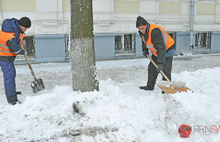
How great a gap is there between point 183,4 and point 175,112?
420 inches

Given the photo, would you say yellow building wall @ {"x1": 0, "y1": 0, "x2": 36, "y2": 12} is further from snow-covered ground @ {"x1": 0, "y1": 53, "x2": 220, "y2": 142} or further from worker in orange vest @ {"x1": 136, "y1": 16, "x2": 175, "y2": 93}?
worker in orange vest @ {"x1": 136, "y1": 16, "x2": 175, "y2": 93}

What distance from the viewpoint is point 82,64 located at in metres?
3.23

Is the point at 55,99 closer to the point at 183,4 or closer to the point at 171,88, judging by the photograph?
the point at 171,88

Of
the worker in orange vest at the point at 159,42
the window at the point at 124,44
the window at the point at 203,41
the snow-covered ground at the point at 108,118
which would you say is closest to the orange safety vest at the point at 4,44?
the snow-covered ground at the point at 108,118

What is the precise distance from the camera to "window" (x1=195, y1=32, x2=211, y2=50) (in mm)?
13174

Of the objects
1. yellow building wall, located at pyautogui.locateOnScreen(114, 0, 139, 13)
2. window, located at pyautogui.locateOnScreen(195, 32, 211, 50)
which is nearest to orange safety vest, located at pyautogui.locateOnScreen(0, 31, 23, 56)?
yellow building wall, located at pyautogui.locateOnScreen(114, 0, 139, 13)

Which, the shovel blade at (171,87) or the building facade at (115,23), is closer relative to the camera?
the shovel blade at (171,87)

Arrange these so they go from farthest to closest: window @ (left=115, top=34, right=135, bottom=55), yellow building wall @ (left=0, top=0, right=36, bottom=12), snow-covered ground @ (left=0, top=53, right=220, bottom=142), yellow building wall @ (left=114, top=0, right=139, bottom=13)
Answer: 1. window @ (left=115, top=34, right=135, bottom=55)
2. yellow building wall @ (left=114, top=0, right=139, bottom=13)
3. yellow building wall @ (left=0, top=0, right=36, bottom=12)
4. snow-covered ground @ (left=0, top=53, right=220, bottom=142)

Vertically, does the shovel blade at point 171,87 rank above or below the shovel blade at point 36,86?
above

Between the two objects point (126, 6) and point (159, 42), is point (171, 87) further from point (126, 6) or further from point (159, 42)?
point (126, 6)

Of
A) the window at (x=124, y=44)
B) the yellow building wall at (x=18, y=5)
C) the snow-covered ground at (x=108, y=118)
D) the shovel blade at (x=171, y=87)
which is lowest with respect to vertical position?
the snow-covered ground at (x=108, y=118)

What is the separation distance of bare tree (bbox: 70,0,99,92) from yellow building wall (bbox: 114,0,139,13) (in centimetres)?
749

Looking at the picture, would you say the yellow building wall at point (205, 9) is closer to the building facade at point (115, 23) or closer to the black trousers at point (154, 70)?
the building facade at point (115, 23)

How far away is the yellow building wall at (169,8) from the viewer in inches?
447
